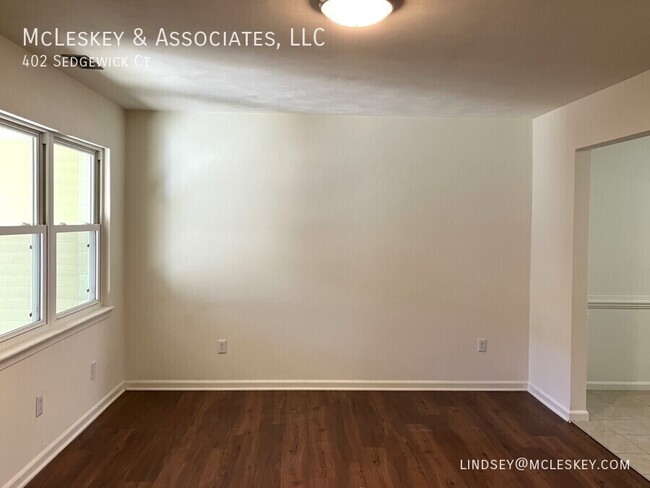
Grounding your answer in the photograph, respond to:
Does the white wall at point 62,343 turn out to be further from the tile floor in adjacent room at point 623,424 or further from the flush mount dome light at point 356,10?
the tile floor in adjacent room at point 623,424

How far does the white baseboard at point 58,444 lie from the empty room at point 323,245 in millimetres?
15

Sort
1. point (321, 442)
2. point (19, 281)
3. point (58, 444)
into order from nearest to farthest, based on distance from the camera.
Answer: point (19, 281), point (58, 444), point (321, 442)

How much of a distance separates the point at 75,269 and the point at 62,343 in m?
0.60

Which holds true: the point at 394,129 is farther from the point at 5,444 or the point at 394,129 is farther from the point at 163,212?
the point at 5,444

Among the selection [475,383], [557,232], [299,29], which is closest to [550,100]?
[557,232]

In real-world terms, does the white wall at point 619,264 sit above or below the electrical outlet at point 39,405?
above

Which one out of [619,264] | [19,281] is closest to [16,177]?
[19,281]

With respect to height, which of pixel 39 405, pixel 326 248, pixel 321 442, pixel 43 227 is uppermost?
pixel 43 227

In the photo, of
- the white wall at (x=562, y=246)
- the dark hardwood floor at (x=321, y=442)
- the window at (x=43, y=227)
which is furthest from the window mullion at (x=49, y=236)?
the white wall at (x=562, y=246)

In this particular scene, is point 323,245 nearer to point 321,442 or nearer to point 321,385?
point 321,385

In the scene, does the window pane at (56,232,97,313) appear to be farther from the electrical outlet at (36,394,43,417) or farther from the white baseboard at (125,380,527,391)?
the white baseboard at (125,380,527,391)

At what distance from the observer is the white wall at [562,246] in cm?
306

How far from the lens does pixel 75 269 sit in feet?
10.5

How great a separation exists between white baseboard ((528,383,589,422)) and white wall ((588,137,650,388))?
1.79 ft
